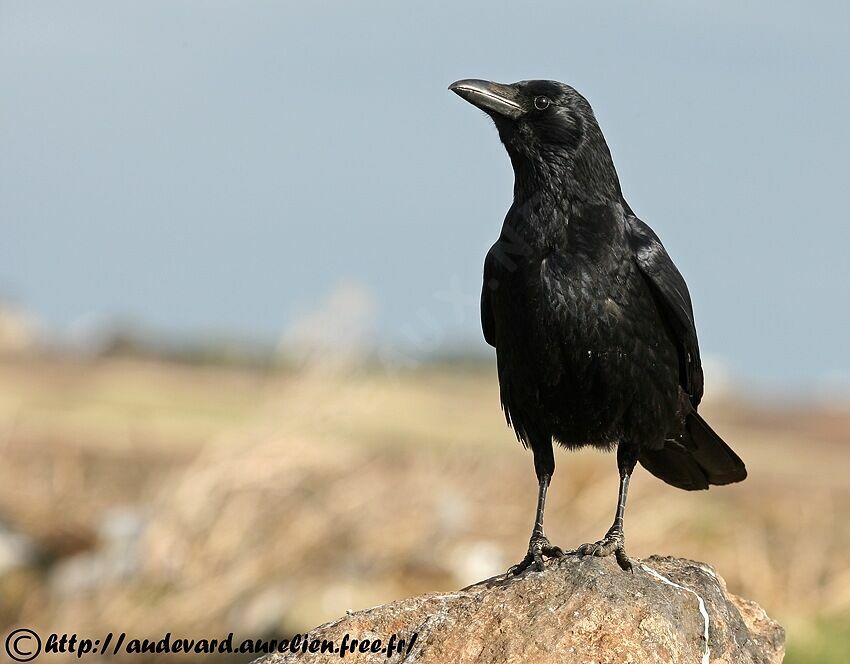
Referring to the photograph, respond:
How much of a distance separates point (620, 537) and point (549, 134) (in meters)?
1.91

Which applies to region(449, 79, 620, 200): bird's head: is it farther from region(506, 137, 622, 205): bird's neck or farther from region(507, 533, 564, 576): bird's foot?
→ region(507, 533, 564, 576): bird's foot

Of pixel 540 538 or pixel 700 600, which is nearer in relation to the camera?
pixel 700 600

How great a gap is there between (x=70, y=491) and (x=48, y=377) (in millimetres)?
8997

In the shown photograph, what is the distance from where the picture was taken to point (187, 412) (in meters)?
19.3

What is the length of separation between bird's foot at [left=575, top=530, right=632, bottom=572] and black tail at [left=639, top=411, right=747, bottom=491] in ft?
2.69

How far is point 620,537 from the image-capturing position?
19.3 feet

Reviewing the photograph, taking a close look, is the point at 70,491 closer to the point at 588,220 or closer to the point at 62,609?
the point at 62,609

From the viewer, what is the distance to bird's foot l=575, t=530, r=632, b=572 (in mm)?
5750

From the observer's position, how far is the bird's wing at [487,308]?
6.29 m

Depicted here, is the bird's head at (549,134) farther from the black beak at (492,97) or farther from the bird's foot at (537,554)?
the bird's foot at (537,554)

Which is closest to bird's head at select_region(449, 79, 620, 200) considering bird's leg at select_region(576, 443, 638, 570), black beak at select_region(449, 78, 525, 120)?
black beak at select_region(449, 78, 525, 120)

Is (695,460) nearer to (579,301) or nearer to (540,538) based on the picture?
(540,538)

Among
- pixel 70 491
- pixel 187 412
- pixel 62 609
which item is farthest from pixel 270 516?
pixel 187 412

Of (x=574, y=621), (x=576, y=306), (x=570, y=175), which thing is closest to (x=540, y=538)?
(x=574, y=621)
